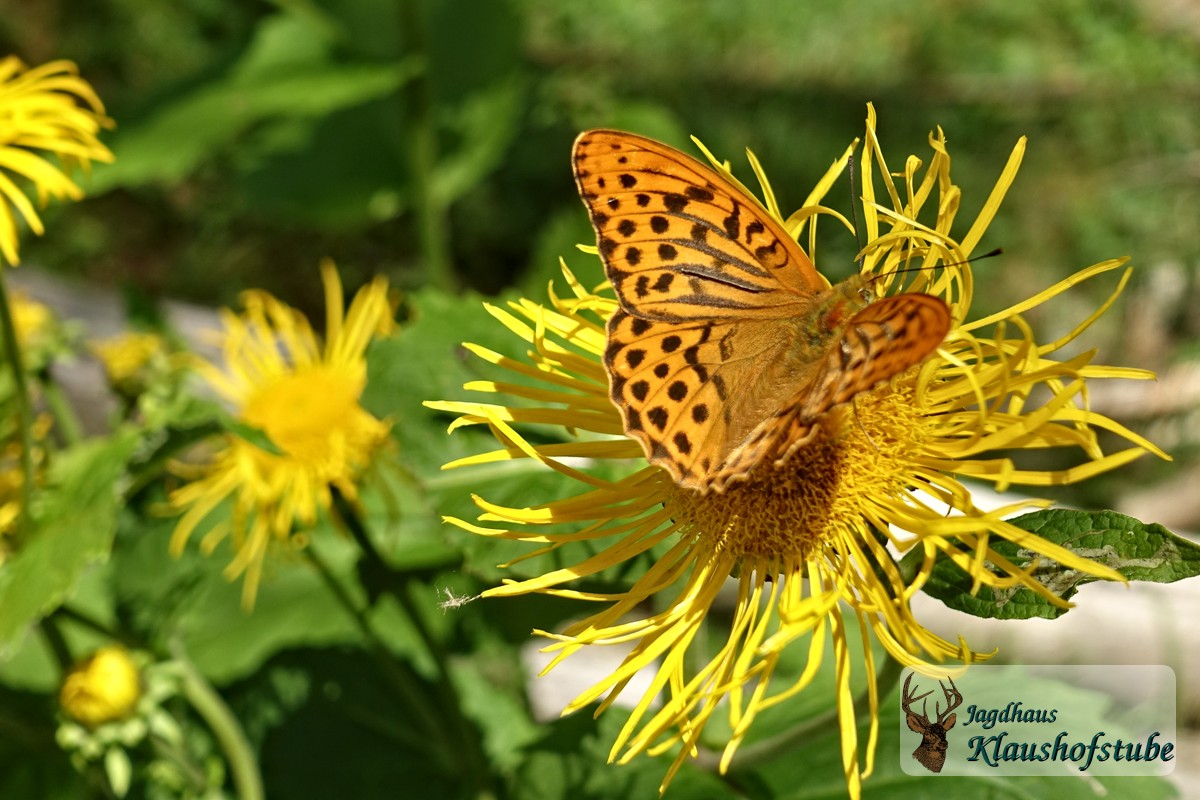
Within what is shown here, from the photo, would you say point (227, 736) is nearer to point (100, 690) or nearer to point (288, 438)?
point (100, 690)

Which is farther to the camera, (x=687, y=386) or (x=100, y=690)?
(x=100, y=690)

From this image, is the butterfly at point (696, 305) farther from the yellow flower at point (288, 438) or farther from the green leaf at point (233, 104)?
the green leaf at point (233, 104)

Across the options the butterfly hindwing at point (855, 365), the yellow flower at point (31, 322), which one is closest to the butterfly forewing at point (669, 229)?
the butterfly hindwing at point (855, 365)

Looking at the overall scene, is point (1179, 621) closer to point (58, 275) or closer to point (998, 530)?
point (998, 530)

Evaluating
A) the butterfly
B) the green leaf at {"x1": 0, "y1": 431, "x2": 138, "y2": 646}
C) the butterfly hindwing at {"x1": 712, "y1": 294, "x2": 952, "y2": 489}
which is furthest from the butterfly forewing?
the green leaf at {"x1": 0, "y1": 431, "x2": 138, "y2": 646}

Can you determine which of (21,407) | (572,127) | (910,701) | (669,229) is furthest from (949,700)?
(572,127)

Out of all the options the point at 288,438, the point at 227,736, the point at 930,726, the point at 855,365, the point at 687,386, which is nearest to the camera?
the point at 855,365

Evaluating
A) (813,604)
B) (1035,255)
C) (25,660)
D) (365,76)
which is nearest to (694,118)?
(1035,255)
